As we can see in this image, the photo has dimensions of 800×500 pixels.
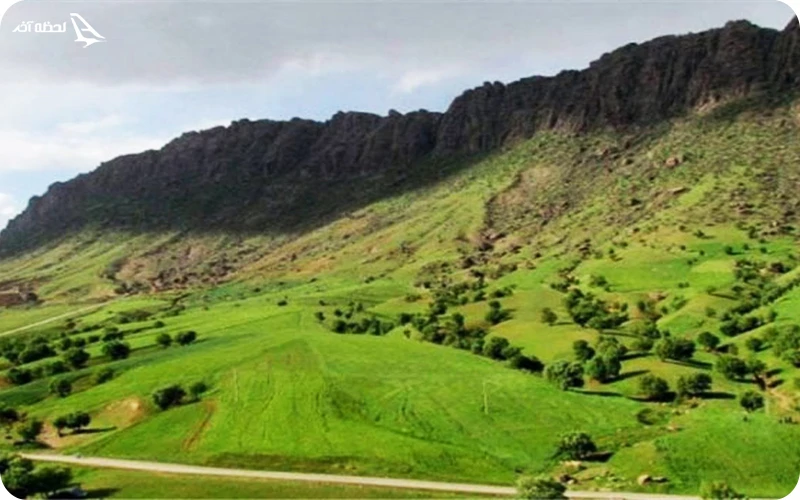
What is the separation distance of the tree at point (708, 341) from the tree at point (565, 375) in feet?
52.6

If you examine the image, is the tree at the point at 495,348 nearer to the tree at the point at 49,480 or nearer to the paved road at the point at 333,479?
the paved road at the point at 333,479

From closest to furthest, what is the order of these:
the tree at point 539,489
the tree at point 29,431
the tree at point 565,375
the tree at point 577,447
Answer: the tree at point 539,489 → the tree at point 577,447 → the tree at point 29,431 → the tree at point 565,375

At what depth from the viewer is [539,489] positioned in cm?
4344

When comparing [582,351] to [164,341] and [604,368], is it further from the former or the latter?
[164,341]

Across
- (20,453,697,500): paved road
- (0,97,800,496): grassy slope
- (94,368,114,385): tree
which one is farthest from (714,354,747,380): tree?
(94,368,114,385): tree

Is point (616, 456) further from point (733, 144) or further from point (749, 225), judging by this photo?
point (733, 144)

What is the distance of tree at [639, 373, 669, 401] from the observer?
69.1 metres

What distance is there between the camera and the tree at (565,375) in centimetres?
7212

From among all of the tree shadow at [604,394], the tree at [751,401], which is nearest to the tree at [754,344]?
the tree at [751,401]

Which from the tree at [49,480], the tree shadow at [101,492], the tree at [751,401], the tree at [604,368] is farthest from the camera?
the tree at [604,368]

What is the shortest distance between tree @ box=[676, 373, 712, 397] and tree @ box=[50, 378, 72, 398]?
50133mm

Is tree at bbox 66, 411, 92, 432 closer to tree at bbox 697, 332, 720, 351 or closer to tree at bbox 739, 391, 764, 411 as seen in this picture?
tree at bbox 739, 391, 764, 411

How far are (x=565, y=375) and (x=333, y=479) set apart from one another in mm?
26981

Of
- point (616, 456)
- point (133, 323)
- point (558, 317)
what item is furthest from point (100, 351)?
point (616, 456)
